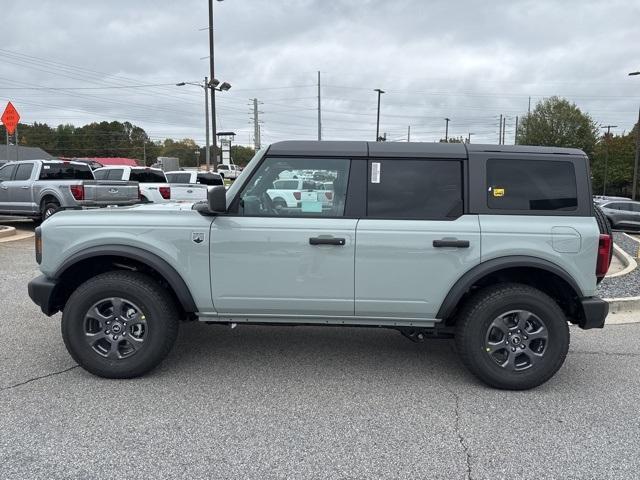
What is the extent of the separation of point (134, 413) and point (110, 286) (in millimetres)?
990

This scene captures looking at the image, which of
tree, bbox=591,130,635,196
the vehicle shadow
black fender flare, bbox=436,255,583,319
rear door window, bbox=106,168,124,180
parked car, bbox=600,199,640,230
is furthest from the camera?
tree, bbox=591,130,635,196

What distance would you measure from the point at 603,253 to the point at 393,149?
1.76m

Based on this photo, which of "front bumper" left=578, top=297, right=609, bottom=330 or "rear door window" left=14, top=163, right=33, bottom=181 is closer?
"front bumper" left=578, top=297, right=609, bottom=330

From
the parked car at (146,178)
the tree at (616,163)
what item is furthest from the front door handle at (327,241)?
the tree at (616,163)

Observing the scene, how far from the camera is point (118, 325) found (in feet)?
13.2

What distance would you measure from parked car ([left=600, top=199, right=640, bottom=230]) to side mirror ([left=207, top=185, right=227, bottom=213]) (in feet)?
76.8

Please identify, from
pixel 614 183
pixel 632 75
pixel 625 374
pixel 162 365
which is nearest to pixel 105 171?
pixel 162 365

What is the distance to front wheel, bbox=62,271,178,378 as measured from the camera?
395cm

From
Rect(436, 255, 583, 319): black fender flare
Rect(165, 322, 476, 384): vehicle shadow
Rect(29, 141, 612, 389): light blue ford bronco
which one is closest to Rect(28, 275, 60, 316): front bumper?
Rect(29, 141, 612, 389): light blue ford bronco

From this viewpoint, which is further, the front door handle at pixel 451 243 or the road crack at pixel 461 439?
the front door handle at pixel 451 243

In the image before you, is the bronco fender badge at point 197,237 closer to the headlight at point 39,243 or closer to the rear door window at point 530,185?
the headlight at point 39,243

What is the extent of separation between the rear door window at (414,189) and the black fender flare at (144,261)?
1535 millimetres

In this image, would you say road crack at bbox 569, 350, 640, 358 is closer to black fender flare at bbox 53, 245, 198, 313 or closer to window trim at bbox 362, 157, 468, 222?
window trim at bbox 362, 157, 468, 222

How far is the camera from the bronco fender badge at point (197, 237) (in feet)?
12.9
